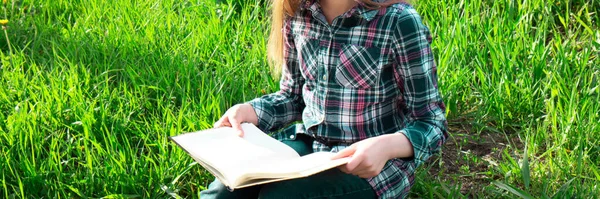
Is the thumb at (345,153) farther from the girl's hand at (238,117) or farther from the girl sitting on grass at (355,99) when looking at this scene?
the girl's hand at (238,117)

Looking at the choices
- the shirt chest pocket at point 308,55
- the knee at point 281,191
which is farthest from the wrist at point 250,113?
the knee at point 281,191

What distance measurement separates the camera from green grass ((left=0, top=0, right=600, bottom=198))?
96.6 inches

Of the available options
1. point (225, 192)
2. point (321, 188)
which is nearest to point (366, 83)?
point (321, 188)

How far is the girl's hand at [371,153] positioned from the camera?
1.78 m

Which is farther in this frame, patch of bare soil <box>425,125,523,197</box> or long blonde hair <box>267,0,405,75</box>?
patch of bare soil <box>425,125,523,197</box>

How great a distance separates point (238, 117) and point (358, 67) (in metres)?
0.32

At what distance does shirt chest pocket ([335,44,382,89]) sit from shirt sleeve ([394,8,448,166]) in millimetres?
56

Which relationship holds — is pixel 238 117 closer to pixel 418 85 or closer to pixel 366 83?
pixel 366 83

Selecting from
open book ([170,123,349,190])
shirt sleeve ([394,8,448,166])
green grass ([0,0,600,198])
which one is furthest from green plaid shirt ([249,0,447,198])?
green grass ([0,0,600,198])

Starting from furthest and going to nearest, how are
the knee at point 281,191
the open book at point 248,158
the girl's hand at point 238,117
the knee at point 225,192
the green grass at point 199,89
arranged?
the green grass at point 199,89 → the girl's hand at point 238,117 → the knee at point 225,192 → the knee at point 281,191 → the open book at point 248,158

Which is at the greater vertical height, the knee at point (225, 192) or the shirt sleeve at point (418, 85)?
the shirt sleeve at point (418, 85)

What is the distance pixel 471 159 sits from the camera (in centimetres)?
265

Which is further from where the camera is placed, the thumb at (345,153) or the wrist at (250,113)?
the wrist at (250,113)

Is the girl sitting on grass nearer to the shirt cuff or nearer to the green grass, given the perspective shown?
the shirt cuff
